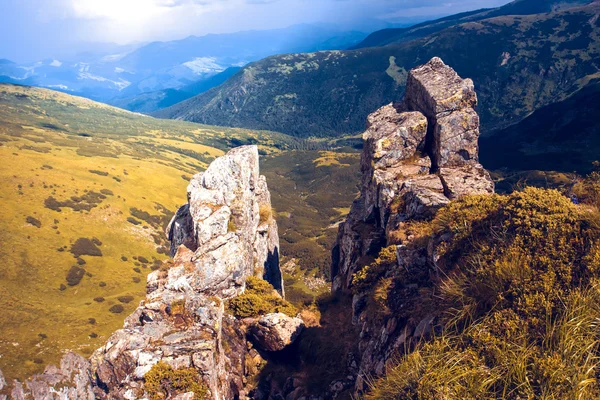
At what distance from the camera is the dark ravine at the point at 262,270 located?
2089 cm

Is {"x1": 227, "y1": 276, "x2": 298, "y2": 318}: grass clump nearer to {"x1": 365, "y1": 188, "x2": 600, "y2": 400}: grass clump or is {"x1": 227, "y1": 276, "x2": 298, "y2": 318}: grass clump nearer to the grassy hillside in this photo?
{"x1": 365, "y1": 188, "x2": 600, "y2": 400}: grass clump

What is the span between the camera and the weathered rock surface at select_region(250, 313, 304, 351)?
93.2 ft

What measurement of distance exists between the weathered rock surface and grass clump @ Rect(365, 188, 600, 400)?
696 inches

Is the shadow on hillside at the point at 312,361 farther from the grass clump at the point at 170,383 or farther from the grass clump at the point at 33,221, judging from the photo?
the grass clump at the point at 33,221

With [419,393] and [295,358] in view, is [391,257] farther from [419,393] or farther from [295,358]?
[419,393]

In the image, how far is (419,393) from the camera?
830 cm

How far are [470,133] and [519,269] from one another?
25547 millimetres

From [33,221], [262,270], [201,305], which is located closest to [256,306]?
[201,305]

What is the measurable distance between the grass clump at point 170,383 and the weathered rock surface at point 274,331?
8.22 metres

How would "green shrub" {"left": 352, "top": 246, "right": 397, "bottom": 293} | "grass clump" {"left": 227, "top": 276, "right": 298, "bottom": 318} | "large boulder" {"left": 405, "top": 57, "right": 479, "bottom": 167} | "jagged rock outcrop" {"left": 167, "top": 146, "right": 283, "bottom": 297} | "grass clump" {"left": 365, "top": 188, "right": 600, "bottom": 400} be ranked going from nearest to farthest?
1. "grass clump" {"left": 365, "top": 188, "right": 600, "bottom": 400}
2. "green shrub" {"left": 352, "top": 246, "right": 397, "bottom": 293}
3. "grass clump" {"left": 227, "top": 276, "right": 298, "bottom": 318}
4. "large boulder" {"left": 405, "top": 57, "right": 479, "bottom": 167}
5. "jagged rock outcrop" {"left": 167, "top": 146, "right": 283, "bottom": 297}

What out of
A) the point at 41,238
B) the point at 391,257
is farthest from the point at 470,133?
the point at 41,238

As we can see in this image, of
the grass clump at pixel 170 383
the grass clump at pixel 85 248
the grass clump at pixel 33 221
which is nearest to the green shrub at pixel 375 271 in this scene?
the grass clump at pixel 170 383

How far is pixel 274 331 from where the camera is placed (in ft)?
93.9

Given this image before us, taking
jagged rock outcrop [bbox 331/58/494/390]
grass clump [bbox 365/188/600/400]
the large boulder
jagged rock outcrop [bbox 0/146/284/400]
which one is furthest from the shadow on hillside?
the large boulder
